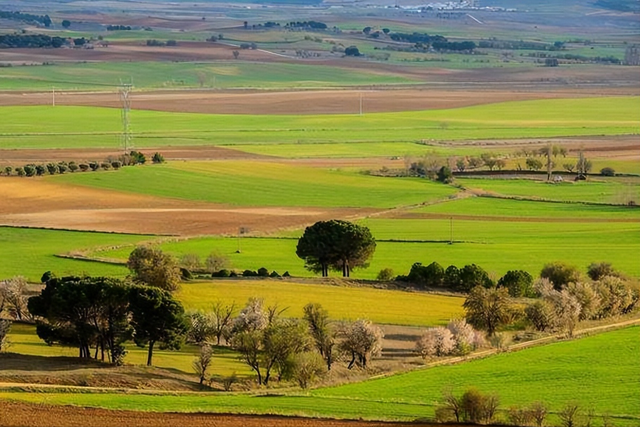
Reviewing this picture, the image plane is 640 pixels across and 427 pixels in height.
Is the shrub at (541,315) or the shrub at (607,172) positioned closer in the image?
the shrub at (541,315)

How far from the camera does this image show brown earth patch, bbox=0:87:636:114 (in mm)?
143750

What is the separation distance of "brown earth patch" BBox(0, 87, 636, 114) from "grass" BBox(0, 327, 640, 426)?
98.0m

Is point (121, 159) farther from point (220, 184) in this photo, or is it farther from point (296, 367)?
point (296, 367)

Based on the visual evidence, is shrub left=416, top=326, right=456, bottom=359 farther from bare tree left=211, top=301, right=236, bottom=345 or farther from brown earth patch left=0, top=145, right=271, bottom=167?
brown earth patch left=0, top=145, right=271, bottom=167

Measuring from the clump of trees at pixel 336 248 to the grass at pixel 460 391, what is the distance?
1968 cm

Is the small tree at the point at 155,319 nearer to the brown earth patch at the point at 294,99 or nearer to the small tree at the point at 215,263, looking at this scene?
the small tree at the point at 215,263

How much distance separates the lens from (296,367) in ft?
143

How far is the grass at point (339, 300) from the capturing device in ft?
177

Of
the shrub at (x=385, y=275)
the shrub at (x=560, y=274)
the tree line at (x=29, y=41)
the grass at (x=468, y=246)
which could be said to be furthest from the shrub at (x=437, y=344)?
the tree line at (x=29, y=41)

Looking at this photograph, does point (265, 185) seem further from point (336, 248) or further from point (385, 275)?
point (385, 275)

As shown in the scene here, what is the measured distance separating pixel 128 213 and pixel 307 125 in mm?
55625

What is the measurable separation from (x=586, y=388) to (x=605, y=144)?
259 ft

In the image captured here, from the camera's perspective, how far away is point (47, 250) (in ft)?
224

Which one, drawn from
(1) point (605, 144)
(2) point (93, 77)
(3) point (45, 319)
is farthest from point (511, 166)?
(2) point (93, 77)
